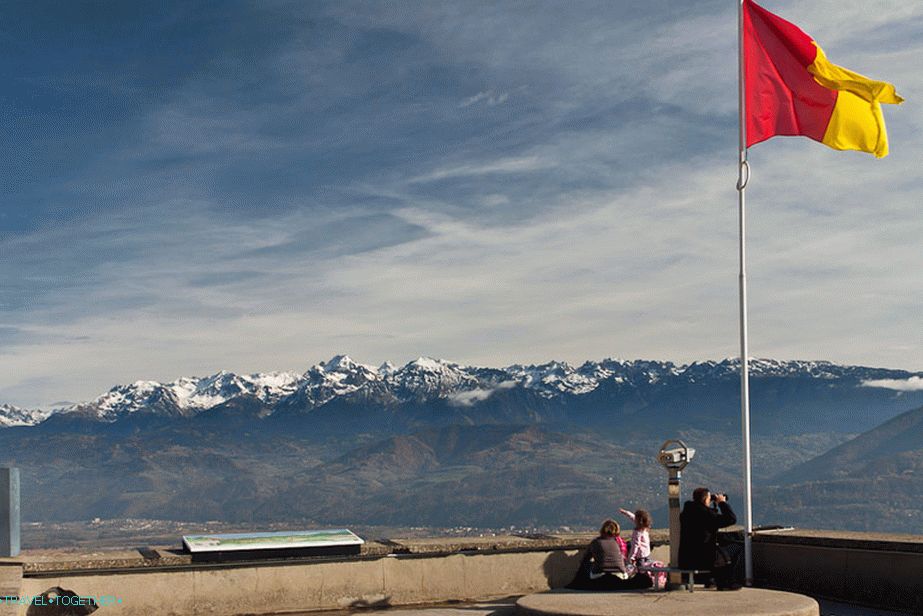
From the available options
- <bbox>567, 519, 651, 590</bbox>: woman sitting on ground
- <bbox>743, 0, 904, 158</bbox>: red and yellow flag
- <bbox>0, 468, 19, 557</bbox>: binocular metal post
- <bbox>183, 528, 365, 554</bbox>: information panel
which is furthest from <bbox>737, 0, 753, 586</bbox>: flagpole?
<bbox>0, 468, 19, 557</bbox>: binocular metal post

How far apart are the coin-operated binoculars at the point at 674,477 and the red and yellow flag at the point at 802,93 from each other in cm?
632

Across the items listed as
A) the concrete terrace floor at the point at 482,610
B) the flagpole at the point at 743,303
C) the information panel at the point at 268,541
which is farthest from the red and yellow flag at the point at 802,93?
the information panel at the point at 268,541

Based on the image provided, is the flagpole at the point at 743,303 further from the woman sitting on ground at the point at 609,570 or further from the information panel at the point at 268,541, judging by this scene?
the information panel at the point at 268,541

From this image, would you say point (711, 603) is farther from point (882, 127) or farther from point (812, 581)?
point (882, 127)

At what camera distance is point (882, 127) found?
19.1m

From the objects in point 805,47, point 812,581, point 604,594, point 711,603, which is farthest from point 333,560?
point 805,47

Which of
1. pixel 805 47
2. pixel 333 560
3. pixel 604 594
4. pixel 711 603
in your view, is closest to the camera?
pixel 711 603

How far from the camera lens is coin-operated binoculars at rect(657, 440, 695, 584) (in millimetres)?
15609

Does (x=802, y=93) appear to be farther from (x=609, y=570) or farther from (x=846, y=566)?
(x=609, y=570)

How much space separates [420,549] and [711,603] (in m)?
5.40

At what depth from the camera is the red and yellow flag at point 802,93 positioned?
1866cm

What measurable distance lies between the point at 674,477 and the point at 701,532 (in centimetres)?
85

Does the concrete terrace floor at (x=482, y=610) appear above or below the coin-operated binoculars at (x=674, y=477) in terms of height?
below

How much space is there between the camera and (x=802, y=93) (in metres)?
18.9
